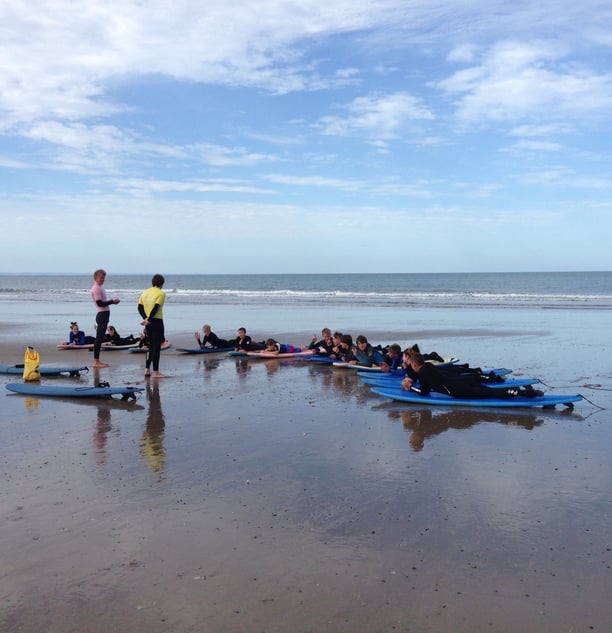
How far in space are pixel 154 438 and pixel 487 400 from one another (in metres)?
4.75

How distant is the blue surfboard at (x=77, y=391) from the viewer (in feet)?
31.4

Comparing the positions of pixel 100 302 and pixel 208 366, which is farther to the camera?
pixel 208 366

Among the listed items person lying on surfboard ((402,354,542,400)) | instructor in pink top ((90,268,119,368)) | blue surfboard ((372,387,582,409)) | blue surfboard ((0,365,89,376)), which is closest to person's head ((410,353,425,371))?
person lying on surfboard ((402,354,542,400))

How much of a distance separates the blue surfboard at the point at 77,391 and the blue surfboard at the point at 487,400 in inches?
155

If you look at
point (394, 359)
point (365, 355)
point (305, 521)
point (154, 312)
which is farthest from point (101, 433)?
point (365, 355)

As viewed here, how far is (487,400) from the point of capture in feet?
30.6

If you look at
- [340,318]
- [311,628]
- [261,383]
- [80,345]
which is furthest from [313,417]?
[340,318]

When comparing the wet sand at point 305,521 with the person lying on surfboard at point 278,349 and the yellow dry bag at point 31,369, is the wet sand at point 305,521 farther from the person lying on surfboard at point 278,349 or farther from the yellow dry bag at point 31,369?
the person lying on surfboard at point 278,349

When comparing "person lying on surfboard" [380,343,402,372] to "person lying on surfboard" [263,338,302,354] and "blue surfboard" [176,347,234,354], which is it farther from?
"blue surfboard" [176,347,234,354]

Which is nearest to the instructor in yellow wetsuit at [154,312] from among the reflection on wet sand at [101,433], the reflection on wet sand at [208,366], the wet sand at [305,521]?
the reflection on wet sand at [208,366]

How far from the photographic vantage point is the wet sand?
145 inches

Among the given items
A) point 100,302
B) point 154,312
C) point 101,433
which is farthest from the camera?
point 100,302

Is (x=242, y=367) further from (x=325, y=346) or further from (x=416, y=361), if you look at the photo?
(x=416, y=361)

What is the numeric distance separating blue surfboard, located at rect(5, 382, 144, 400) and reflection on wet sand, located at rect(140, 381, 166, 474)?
36cm
